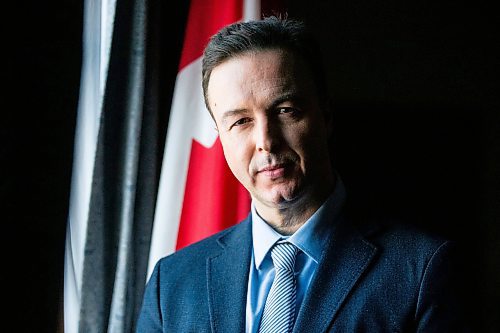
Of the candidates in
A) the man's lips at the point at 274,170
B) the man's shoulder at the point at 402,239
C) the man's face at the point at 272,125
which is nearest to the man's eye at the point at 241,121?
the man's face at the point at 272,125

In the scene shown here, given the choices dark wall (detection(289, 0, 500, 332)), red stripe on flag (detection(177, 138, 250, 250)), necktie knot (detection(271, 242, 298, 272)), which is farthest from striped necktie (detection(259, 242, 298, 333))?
dark wall (detection(289, 0, 500, 332))

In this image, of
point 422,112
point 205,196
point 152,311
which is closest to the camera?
point 152,311

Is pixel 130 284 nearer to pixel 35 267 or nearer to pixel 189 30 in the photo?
pixel 35 267

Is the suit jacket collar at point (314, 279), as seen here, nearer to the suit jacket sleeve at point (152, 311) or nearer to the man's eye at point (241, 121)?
the suit jacket sleeve at point (152, 311)

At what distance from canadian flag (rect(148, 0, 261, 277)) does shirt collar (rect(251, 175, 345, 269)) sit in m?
0.46

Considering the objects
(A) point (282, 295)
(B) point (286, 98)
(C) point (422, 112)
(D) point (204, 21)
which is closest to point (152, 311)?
(A) point (282, 295)

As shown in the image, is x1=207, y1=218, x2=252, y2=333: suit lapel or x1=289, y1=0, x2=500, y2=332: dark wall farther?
x1=289, y1=0, x2=500, y2=332: dark wall

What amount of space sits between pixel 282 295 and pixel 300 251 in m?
0.10

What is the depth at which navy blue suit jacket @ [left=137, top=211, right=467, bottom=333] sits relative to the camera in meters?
1.06

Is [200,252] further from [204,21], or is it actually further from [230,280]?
[204,21]

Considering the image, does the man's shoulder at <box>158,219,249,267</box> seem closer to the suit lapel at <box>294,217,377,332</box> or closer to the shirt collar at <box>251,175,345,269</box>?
the shirt collar at <box>251,175,345,269</box>

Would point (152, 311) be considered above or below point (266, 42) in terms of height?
below

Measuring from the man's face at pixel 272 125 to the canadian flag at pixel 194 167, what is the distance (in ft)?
1.69

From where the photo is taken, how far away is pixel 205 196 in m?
1.68
